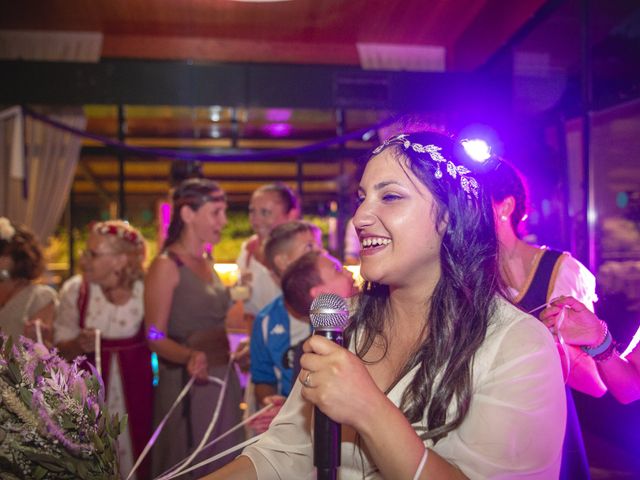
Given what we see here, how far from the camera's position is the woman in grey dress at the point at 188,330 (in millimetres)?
3271

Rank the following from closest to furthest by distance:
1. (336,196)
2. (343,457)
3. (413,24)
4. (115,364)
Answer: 1. (343,457)
2. (115,364)
3. (413,24)
4. (336,196)

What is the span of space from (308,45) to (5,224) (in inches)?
188

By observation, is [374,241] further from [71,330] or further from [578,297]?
[71,330]

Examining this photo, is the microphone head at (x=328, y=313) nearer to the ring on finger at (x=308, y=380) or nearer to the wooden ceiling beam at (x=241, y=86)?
the ring on finger at (x=308, y=380)

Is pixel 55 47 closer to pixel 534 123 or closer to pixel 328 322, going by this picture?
pixel 534 123

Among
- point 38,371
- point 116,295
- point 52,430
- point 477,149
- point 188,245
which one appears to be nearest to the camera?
point 52,430

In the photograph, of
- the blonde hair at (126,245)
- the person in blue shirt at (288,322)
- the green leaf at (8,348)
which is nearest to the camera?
the green leaf at (8,348)

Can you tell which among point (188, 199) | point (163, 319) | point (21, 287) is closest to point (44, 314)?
point (21, 287)

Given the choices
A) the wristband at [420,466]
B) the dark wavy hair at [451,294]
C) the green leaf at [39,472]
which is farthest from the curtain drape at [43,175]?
the wristband at [420,466]

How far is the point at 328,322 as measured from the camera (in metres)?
1.11

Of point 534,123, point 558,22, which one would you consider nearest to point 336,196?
point 534,123

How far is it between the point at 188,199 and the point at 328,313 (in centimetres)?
271

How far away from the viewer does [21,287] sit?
3.78 meters

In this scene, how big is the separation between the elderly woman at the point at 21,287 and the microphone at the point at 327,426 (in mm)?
3032
